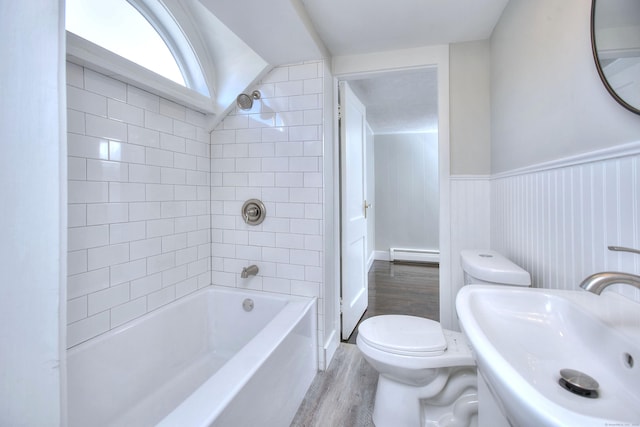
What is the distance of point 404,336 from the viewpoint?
135 centimetres

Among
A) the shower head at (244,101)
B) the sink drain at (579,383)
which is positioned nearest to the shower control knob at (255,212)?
the shower head at (244,101)

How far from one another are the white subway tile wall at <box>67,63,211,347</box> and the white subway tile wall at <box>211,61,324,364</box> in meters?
0.17

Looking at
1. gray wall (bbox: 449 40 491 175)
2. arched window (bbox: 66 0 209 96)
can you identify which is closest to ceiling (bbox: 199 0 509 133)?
gray wall (bbox: 449 40 491 175)

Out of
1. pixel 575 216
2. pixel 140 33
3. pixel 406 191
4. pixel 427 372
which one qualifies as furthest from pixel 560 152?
pixel 406 191

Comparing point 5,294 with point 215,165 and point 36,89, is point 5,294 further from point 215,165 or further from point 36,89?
point 215,165

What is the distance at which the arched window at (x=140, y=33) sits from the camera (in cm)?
125

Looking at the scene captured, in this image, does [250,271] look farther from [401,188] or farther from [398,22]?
[401,188]

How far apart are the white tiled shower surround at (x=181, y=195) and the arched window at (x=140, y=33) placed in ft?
0.71

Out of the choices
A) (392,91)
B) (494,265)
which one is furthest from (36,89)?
(392,91)

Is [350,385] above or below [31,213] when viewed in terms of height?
below

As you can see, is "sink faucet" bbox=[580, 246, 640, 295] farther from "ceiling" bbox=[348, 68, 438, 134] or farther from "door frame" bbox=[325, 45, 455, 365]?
"ceiling" bbox=[348, 68, 438, 134]

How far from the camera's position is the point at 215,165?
199 cm

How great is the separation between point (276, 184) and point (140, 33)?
3.76 ft

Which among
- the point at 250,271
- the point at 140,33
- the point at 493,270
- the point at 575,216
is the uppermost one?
the point at 140,33
